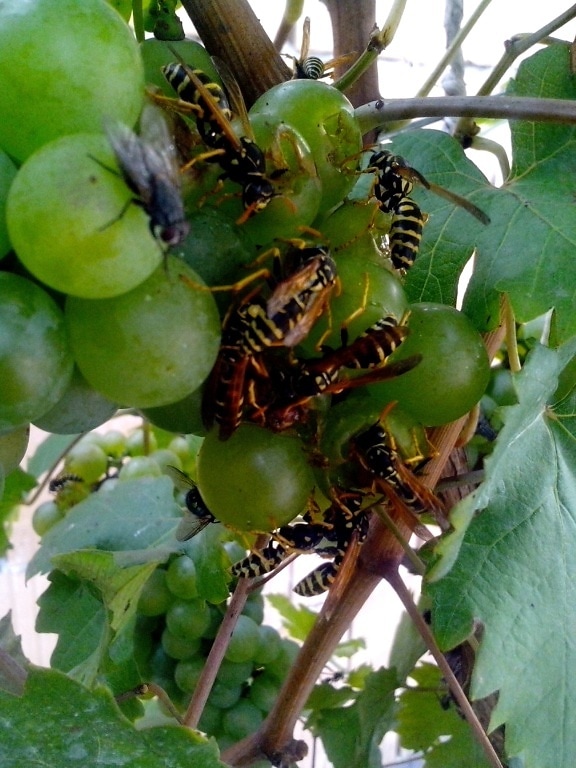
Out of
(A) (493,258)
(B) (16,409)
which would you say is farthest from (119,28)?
(A) (493,258)

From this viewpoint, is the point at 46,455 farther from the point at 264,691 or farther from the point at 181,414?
the point at 181,414

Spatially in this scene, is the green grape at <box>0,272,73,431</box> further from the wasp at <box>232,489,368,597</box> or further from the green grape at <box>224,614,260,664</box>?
the green grape at <box>224,614,260,664</box>

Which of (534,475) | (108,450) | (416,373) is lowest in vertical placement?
(108,450)

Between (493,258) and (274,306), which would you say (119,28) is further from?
(493,258)

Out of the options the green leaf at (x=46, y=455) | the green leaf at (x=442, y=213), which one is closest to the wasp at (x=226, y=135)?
the green leaf at (x=442, y=213)

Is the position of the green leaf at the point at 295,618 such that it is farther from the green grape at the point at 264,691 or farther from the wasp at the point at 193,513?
the wasp at the point at 193,513

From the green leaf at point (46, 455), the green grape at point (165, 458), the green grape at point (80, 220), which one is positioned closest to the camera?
the green grape at point (80, 220)

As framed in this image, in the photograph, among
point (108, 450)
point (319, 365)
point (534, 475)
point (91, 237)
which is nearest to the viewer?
point (91, 237)
